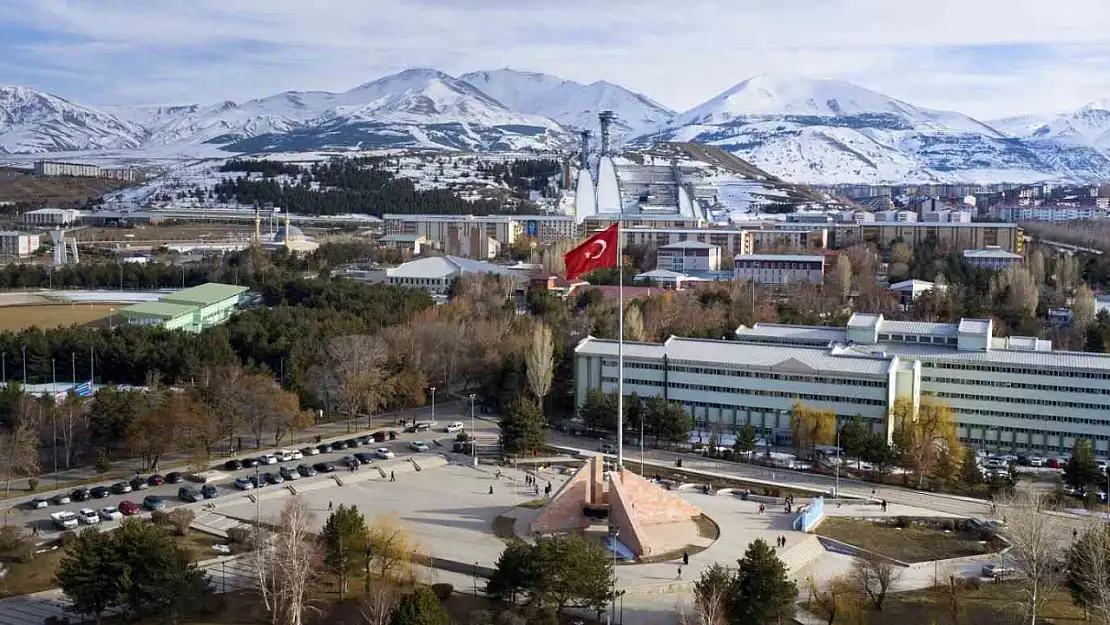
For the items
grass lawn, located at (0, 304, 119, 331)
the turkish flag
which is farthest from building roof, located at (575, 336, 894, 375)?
grass lawn, located at (0, 304, 119, 331)

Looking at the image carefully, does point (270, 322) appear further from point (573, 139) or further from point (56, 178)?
point (573, 139)

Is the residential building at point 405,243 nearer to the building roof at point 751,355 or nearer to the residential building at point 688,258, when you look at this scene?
the residential building at point 688,258

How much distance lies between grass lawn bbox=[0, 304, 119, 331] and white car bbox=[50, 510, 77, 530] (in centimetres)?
1405

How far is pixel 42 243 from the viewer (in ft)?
152

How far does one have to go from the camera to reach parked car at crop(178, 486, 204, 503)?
50.0 feet

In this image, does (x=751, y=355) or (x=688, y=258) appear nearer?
(x=751, y=355)

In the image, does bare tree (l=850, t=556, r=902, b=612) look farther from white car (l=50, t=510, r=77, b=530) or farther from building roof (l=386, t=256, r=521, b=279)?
building roof (l=386, t=256, r=521, b=279)

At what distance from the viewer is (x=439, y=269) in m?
36.2

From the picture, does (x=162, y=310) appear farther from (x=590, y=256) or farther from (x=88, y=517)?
(x=590, y=256)

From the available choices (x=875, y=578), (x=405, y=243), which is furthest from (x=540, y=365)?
(x=405, y=243)

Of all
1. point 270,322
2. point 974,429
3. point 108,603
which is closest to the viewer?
point 108,603

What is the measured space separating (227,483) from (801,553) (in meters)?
8.30

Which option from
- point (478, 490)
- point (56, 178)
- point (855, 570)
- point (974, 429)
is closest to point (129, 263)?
point (478, 490)

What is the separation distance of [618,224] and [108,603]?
6.82m
